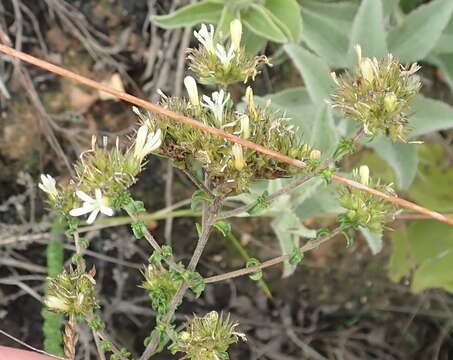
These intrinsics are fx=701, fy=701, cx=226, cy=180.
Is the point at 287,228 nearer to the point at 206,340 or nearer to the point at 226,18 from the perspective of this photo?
the point at 226,18

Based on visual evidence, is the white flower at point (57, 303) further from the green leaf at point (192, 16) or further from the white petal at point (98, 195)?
the green leaf at point (192, 16)

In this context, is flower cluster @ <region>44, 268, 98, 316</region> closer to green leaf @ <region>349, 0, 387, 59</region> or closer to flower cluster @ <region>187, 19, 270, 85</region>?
flower cluster @ <region>187, 19, 270, 85</region>

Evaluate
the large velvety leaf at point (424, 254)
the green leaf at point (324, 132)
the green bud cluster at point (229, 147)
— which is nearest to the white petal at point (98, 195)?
the green bud cluster at point (229, 147)

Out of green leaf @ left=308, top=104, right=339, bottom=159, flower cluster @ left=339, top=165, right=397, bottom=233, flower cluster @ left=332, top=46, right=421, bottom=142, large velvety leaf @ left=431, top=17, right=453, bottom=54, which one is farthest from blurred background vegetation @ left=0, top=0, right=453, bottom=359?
flower cluster @ left=332, top=46, right=421, bottom=142

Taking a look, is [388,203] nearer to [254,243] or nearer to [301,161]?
[301,161]

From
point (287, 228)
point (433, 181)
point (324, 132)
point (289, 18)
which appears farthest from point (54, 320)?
point (433, 181)

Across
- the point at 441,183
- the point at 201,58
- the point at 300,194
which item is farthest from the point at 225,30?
the point at 441,183
